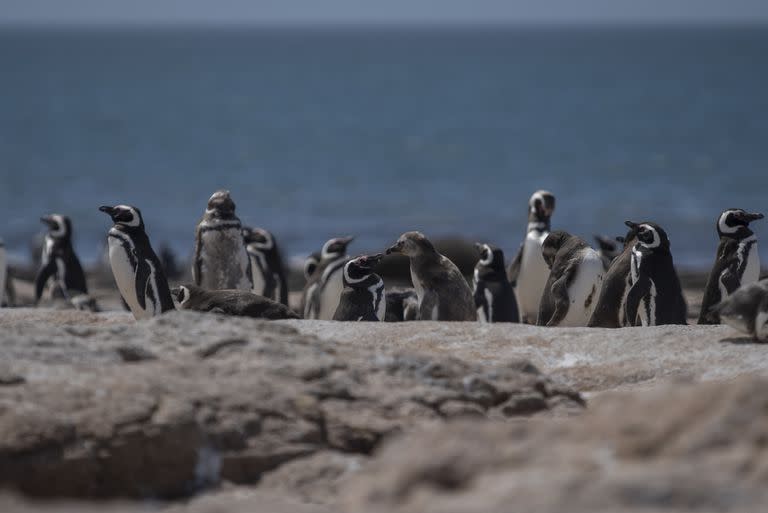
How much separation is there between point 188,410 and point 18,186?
44.9 m

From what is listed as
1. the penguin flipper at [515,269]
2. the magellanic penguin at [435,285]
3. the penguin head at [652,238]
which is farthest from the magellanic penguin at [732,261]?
the penguin flipper at [515,269]

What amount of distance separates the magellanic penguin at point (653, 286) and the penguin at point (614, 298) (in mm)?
99

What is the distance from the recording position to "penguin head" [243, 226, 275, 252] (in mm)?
14836

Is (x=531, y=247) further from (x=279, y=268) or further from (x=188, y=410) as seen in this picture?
(x=188, y=410)

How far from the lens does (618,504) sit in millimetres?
3258

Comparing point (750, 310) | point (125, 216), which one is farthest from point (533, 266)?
point (750, 310)

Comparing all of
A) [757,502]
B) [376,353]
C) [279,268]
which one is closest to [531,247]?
[279,268]

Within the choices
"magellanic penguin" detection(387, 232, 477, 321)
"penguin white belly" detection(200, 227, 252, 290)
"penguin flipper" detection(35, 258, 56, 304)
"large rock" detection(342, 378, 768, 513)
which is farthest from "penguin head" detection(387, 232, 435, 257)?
"large rock" detection(342, 378, 768, 513)

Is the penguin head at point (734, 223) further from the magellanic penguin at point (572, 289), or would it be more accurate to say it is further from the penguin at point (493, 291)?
the penguin at point (493, 291)

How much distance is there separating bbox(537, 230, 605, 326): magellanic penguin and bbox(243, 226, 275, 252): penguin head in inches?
193

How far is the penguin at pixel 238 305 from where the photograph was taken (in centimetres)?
883

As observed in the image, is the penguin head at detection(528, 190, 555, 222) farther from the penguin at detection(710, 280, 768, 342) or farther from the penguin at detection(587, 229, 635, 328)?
the penguin at detection(710, 280, 768, 342)

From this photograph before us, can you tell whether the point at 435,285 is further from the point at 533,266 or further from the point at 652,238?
the point at 533,266

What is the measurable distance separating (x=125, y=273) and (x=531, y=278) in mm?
4615
